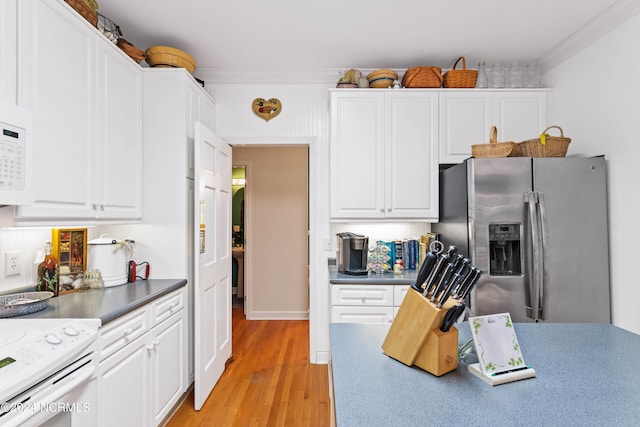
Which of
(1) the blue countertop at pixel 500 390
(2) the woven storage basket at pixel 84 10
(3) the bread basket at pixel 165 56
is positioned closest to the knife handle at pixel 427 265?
(1) the blue countertop at pixel 500 390

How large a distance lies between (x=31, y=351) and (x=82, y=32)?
1606 millimetres

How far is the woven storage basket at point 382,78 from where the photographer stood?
2971 mm

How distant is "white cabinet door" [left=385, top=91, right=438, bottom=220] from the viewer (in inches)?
115

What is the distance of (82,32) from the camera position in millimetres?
1866

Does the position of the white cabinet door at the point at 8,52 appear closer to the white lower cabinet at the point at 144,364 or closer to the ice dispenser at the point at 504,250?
the white lower cabinet at the point at 144,364

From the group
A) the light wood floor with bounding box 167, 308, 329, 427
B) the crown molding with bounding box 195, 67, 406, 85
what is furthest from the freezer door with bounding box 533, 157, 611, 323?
the light wood floor with bounding box 167, 308, 329, 427

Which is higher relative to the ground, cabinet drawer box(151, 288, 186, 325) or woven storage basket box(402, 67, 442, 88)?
woven storage basket box(402, 67, 442, 88)

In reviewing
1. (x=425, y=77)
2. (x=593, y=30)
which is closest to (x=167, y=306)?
(x=425, y=77)

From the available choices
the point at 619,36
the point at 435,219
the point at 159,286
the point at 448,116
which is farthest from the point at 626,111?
the point at 159,286

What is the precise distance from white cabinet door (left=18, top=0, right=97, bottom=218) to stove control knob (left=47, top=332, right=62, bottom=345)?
0.56 metres

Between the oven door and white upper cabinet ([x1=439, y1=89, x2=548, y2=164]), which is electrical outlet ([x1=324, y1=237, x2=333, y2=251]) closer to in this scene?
white upper cabinet ([x1=439, y1=89, x2=548, y2=164])

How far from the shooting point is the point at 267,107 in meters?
3.22

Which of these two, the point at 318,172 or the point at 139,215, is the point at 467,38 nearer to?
the point at 318,172

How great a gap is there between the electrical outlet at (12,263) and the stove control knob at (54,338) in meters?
0.79
